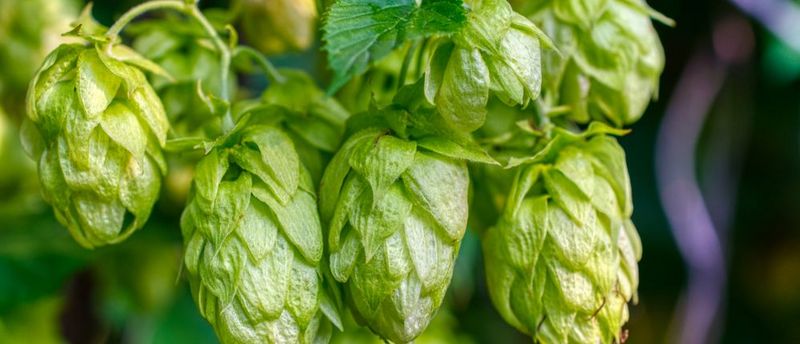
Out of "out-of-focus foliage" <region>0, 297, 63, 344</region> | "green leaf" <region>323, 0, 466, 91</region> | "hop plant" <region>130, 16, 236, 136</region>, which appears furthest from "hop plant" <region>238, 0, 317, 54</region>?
"out-of-focus foliage" <region>0, 297, 63, 344</region>

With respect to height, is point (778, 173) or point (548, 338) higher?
point (548, 338)

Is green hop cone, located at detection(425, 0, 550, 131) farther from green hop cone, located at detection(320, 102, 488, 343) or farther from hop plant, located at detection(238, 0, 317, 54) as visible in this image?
hop plant, located at detection(238, 0, 317, 54)

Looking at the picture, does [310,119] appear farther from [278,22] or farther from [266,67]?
[278,22]

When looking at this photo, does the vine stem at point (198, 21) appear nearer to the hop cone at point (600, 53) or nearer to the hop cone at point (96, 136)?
the hop cone at point (96, 136)

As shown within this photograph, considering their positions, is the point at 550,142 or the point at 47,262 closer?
the point at 550,142

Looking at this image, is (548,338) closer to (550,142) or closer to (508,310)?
(508,310)

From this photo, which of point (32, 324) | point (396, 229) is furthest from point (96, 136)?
point (32, 324)

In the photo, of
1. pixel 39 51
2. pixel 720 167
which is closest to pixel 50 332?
pixel 39 51

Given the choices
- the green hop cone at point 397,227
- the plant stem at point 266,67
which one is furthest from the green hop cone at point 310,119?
the green hop cone at point 397,227
